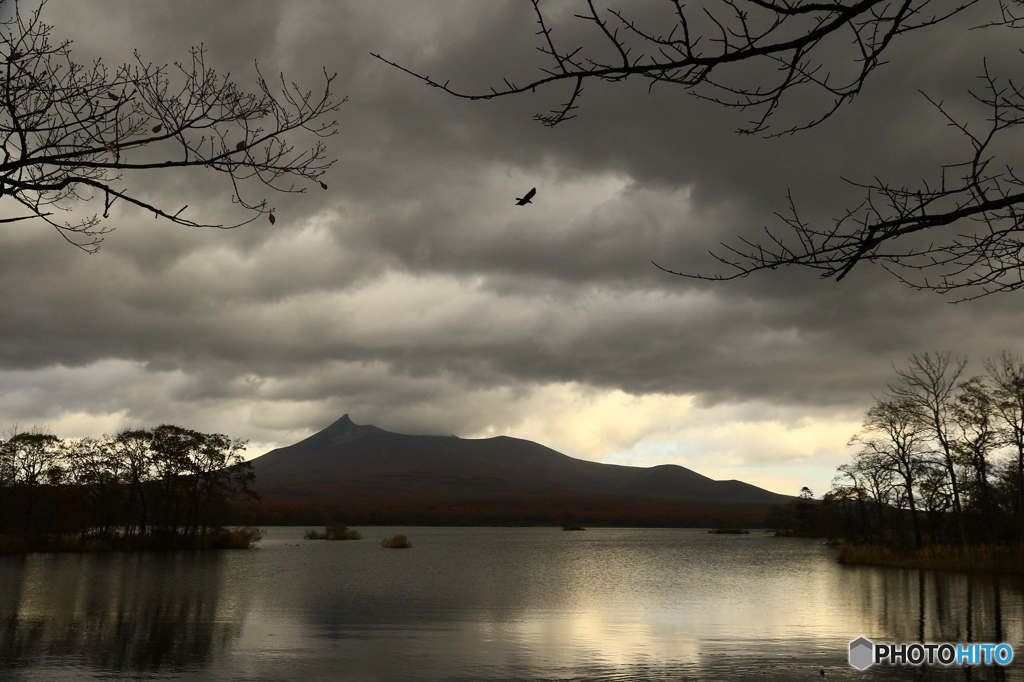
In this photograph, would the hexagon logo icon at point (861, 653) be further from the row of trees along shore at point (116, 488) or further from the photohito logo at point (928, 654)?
the row of trees along shore at point (116, 488)

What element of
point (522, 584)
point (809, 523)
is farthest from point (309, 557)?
point (809, 523)

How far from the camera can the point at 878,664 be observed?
14.7 m

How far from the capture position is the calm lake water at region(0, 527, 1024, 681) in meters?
13.9

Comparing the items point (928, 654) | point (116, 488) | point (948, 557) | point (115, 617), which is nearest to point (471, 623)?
point (115, 617)

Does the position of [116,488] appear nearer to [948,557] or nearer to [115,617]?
[115,617]

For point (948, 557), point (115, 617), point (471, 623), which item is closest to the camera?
point (471, 623)

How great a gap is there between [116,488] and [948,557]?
→ 5878 centimetres

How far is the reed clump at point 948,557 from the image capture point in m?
33.7

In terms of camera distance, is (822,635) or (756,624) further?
(756,624)

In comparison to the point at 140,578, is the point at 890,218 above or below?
above

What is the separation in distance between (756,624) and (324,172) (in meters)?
19.4

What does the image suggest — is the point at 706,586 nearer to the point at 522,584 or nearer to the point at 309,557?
the point at 522,584

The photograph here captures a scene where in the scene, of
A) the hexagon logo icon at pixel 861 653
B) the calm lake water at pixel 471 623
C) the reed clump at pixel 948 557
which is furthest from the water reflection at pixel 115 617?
the reed clump at pixel 948 557

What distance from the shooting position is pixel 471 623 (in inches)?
805
